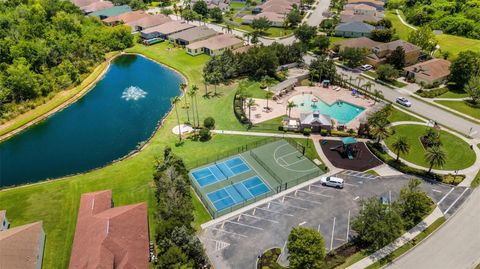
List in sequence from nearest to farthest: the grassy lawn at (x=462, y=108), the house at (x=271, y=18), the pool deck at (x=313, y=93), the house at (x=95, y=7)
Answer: the pool deck at (x=313, y=93) → the grassy lawn at (x=462, y=108) → the house at (x=271, y=18) → the house at (x=95, y=7)

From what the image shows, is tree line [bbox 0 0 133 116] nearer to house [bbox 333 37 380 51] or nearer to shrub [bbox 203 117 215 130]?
shrub [bbox 203 117 215 130]

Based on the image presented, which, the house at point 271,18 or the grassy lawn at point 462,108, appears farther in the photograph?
the house at point 271,18

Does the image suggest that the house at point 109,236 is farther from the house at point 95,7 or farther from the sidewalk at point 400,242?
the house at point 95,7

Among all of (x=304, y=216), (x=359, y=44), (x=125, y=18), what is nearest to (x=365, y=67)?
(x=359, y=44)

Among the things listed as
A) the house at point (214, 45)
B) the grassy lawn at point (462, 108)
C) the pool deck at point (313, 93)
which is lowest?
the grassy lawn at point (462, 108)

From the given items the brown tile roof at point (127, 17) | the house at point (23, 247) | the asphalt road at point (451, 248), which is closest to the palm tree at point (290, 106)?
the asphalt road at point (451, 248)

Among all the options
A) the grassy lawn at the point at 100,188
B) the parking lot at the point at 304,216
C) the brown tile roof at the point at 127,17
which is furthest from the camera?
the brown tile roof at the point at 127,17

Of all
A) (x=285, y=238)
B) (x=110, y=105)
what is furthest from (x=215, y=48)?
(x=285, y=238)
